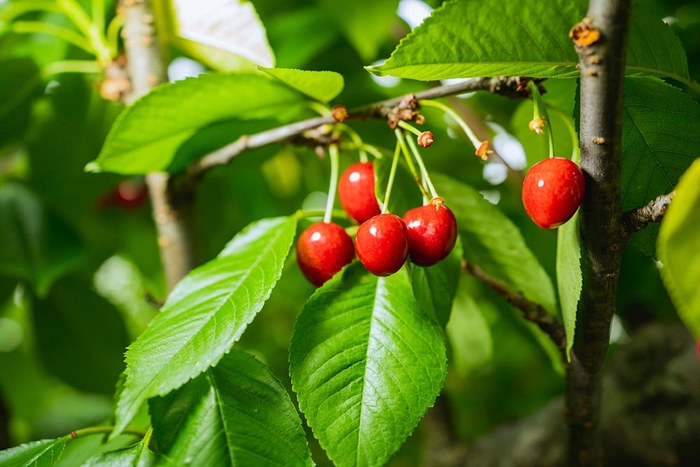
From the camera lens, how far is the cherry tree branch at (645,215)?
16.0 inches

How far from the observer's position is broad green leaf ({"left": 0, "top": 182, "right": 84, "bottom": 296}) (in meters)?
0.97

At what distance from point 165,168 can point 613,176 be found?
1.74 feet

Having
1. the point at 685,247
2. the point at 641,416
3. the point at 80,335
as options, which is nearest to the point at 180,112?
the point at 685,247

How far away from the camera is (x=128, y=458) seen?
51 cm

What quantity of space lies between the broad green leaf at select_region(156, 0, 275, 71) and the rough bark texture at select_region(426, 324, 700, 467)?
0.72 m

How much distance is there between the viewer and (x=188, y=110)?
2.13 feet

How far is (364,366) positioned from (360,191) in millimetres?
172

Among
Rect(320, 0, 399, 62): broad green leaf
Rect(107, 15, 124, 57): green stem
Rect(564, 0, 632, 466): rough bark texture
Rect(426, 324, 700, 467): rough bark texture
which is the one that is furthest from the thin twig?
Rect(107, 15, 124, 57): green stem

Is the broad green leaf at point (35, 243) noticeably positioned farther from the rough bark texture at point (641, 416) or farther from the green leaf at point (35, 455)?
the rough bark texture at point (641, 416)

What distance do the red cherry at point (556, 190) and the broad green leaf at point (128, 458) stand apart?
387mm

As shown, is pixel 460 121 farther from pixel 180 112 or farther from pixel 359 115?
pixel 180 112

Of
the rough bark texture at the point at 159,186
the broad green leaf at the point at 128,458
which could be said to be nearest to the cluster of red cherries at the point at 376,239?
the broad green leaf at the point at 128,458

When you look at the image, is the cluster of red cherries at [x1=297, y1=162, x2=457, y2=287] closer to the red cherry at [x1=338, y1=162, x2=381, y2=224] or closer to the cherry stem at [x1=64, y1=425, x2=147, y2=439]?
the red cherry at [x1=338, y1=162, x2=381, y2=224]

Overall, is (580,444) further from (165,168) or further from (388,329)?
(165,168)
